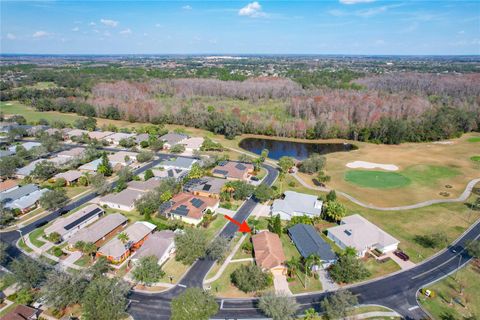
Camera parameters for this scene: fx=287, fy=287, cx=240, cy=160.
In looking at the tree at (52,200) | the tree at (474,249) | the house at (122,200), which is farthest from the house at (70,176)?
the tree at (474,249)

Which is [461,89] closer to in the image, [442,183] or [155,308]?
[442,183]

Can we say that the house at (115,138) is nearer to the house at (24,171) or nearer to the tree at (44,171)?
the tree at (44,171)

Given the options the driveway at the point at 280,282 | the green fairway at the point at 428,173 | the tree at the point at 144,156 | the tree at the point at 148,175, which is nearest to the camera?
the driveway at the point at 280,282

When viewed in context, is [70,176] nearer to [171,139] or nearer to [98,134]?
[171,139]

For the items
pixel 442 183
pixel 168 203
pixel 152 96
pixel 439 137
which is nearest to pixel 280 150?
pixel 442 183

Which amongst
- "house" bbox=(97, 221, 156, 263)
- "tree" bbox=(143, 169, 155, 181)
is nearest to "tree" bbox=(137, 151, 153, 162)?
"tree" bbox=(143, 169, 155, 181)
